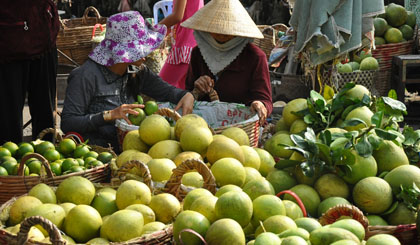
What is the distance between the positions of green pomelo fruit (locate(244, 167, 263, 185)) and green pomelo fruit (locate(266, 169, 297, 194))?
2.6 inches

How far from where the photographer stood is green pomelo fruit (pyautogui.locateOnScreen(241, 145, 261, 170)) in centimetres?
255

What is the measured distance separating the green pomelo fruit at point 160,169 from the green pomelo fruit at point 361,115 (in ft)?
2.85

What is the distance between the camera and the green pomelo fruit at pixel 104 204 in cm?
224

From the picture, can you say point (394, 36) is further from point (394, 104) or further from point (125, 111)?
point (125, 111)

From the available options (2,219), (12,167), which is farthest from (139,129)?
(2,219)

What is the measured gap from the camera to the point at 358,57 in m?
5.63

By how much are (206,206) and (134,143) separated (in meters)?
0.99

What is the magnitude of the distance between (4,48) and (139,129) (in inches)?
51.0

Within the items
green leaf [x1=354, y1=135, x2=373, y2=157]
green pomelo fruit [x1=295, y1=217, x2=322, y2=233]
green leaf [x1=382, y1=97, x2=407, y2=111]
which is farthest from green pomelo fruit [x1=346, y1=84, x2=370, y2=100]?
green pomelo fruit [x1=295, y1=217, x2=322, y2=233]

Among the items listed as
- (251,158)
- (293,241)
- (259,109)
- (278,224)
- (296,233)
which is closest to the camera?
(293,241)

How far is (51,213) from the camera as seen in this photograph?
2074 mm

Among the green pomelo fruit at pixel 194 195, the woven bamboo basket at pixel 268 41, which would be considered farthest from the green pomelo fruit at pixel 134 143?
the woven bamboo basket at pixel 268 41

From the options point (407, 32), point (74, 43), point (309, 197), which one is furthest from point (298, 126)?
point (74, 43)

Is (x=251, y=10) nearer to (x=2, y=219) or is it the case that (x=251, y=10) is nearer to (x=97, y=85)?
(x=97, y=85)
